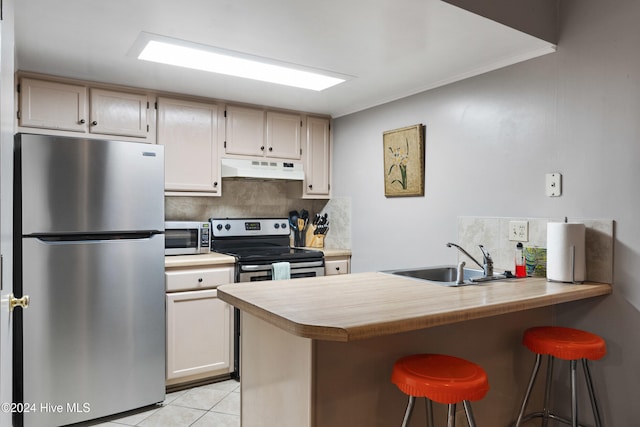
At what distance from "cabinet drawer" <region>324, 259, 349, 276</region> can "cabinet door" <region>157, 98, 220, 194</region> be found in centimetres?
107

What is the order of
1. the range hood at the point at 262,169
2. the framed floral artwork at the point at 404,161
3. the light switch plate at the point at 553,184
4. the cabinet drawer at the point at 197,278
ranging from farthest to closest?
1. the range hood at the point at 262,169
2. the framed floral artwork at the point at 404,161
3. the cabinet drawer at the point at 197,278
4. the light switch plate at the point at 553,184

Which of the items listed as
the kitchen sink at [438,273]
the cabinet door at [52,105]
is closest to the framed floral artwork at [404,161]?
the kitchen sink at [438,273]

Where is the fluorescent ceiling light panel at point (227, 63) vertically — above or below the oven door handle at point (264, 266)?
above

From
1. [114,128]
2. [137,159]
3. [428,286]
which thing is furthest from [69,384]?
[428,286]

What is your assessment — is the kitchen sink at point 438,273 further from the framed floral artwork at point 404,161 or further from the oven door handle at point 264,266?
the oven door handle at point 264,266

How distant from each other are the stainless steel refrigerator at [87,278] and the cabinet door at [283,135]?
109cm

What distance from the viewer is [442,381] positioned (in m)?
1.42

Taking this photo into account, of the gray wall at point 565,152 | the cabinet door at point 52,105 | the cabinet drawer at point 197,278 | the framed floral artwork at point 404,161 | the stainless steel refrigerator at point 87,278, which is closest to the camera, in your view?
the gray wall at point 565,152

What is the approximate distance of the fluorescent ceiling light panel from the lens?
7.22 ft

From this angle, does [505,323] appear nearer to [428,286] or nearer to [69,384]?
[428,286]

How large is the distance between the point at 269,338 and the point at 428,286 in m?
0.76

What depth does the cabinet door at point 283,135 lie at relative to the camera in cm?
357

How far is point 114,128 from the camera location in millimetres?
2889

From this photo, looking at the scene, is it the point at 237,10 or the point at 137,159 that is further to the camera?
the point at 137,159
